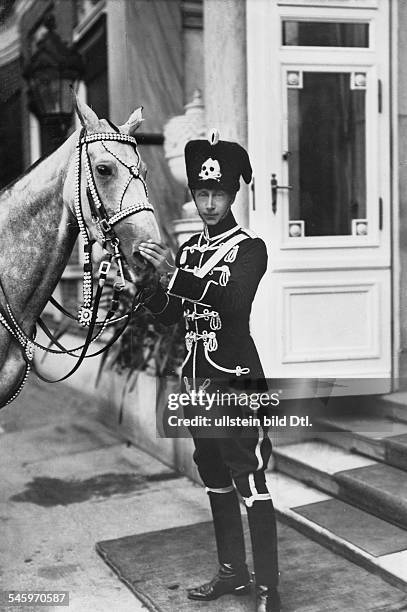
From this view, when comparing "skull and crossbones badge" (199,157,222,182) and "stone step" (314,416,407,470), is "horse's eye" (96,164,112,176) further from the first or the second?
"stone step" (314,416,407,470)

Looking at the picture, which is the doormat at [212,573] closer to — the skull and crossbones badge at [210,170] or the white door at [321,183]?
the white door at [321,183]

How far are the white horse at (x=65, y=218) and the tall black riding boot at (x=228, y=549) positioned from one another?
2.85 ft

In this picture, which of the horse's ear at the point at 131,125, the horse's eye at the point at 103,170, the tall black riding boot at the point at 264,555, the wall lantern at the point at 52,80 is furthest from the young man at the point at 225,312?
the wall lantern at the point at 52,80

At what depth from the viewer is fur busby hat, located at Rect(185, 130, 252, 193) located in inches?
93.4

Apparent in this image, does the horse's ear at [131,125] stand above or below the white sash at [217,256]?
above

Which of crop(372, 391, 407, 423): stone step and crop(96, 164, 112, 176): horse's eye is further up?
crop(96, 164, 112, 176): horse's eye

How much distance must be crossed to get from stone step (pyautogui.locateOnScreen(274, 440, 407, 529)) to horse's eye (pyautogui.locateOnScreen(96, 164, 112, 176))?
5.99ft

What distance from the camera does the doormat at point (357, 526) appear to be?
282 centimetres

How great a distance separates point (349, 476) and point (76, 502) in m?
1.45

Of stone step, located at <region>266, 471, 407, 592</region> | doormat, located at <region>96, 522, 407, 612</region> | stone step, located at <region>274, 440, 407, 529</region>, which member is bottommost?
doormat, located at <region>96, 522, 407, 612</region>

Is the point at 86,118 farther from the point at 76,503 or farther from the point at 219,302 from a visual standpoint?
the point at 76,503

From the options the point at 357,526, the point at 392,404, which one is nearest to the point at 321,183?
the point at 392,404

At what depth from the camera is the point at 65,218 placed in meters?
Result: 2.25

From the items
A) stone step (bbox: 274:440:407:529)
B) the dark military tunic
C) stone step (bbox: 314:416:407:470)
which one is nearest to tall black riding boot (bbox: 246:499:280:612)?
the dark military tunic
